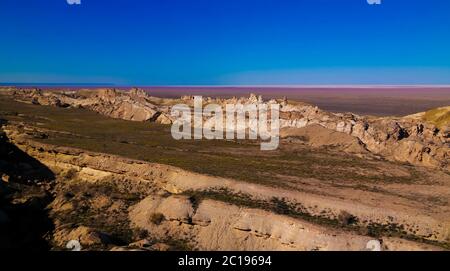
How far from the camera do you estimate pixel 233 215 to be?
2512 centimetres

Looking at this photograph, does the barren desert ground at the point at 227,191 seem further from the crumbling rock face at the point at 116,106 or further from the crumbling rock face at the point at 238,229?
the crumbling rock face at the point at 116,106

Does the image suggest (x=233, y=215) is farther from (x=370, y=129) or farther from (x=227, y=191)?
(x=370, y=129)

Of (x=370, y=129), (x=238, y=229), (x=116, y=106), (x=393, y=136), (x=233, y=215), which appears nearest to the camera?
(x=238, y=229)

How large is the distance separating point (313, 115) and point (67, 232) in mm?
44583

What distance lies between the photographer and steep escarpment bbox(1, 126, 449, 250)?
22805 millimetres

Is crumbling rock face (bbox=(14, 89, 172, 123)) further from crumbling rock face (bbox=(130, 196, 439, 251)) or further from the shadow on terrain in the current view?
crumbling rock face (bbox=(130, 196, 439, 251))

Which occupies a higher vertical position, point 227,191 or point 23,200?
point 227,191

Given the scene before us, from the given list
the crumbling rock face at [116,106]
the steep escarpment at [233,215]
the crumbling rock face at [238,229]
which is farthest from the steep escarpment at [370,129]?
the crumbling rock face at [238,229]

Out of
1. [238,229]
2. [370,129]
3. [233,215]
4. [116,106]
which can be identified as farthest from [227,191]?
[116,106]

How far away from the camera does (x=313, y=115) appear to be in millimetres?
64312

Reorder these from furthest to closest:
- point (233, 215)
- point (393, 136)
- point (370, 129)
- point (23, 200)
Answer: point (370, 129), point (393, 136), point (23, 200), point (233, 215)

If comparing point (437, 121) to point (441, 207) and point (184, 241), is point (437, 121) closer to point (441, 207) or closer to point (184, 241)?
point (441, 207)

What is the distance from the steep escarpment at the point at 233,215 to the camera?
74.8ft
